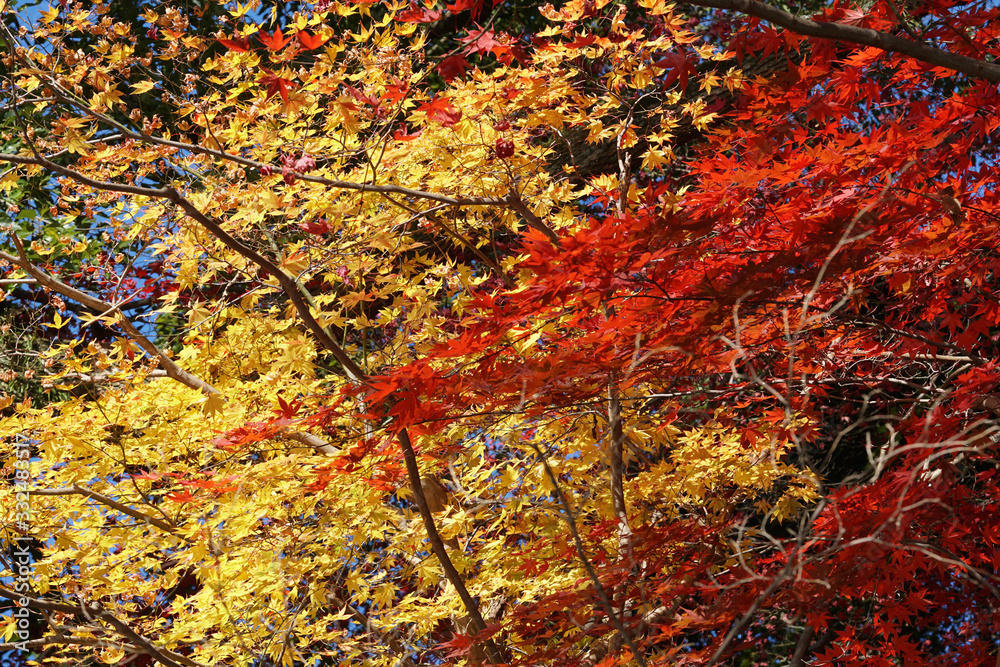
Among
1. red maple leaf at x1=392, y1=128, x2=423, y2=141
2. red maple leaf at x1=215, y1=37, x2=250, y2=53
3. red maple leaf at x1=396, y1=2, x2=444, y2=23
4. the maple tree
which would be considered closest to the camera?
red maple leaf at x1=396, y1=2, x2=444, y2=23

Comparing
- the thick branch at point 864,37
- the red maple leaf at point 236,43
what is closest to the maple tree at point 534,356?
the thick branch at point 864,37

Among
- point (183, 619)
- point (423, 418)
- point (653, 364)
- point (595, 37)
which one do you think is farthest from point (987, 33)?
point (183, 619)

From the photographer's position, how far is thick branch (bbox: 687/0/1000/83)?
6.14 feet

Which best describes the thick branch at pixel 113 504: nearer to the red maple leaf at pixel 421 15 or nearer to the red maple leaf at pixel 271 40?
the red maple leaf at pixel 271 40

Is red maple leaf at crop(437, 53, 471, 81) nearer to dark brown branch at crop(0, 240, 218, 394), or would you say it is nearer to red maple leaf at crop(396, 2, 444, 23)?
red maple leaf at crop(396, 2, 444, 23)

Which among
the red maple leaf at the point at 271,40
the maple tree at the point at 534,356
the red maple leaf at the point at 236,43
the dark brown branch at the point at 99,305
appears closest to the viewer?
the maple tree at the point at 534,356

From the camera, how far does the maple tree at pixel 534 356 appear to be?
8.02 ft

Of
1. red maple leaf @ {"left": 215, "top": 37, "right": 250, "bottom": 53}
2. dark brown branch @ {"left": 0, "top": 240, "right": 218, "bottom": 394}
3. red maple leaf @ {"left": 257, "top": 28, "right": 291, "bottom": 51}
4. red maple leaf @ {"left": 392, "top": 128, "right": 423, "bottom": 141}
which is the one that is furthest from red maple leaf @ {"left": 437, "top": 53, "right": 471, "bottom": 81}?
dark brown branch @ {"left": 0, "top": 240, "right": 218, "bottom": 394}

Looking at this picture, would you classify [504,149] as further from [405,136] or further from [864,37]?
[864,37]

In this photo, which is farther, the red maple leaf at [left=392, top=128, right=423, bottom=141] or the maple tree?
the red maple leaf at [left=392, top=128, right=423, bottom=141]

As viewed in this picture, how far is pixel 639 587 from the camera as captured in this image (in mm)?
2920

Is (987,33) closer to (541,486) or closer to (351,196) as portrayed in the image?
(541,486)

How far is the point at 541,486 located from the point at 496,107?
1.77m

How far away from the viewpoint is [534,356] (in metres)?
3.01
